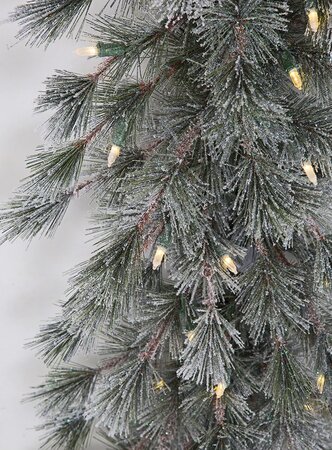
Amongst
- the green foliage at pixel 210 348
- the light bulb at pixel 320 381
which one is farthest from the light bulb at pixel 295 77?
the light bulb at pixel 320 381

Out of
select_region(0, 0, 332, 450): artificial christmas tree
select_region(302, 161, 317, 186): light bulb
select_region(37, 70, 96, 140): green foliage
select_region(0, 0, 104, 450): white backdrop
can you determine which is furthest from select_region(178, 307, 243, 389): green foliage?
select_region(0, 0, 104, 450): white backdrop

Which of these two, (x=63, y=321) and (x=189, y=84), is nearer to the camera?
(x=189, y=84)

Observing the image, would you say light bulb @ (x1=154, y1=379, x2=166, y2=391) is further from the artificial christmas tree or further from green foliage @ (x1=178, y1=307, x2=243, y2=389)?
green foliage @ (x1=178, y1=307, x2=243, y2=389)

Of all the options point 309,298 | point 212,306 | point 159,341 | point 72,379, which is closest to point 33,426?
point 72,379

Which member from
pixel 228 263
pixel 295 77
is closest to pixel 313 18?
pixel 295 77

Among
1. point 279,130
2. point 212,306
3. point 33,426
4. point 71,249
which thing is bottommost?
point 33,426

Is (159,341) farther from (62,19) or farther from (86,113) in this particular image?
(62,19)

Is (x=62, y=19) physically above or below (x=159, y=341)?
above

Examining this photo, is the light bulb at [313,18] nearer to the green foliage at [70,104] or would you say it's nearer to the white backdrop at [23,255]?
the green foliage at [70,104]
